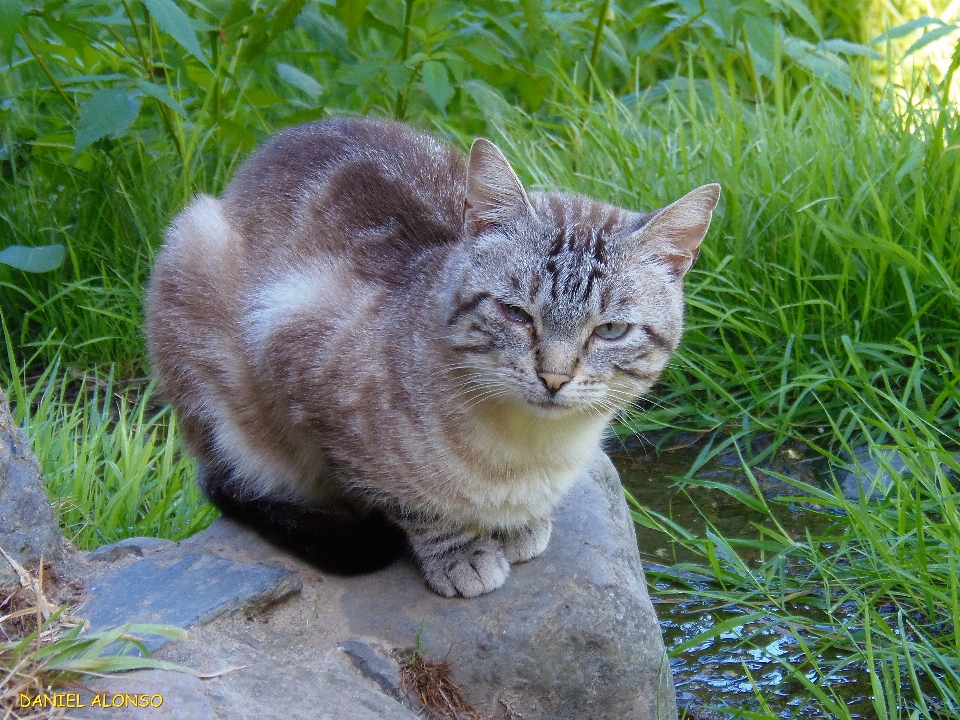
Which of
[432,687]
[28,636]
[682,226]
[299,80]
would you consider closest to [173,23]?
[299,80]

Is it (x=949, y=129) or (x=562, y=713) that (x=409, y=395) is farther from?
(x=949, y=129)

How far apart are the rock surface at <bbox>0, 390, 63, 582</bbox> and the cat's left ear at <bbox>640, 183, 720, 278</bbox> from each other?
1.54 metres

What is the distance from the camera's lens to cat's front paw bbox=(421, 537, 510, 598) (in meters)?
2.66

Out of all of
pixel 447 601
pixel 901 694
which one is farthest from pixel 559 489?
pixel 901 694

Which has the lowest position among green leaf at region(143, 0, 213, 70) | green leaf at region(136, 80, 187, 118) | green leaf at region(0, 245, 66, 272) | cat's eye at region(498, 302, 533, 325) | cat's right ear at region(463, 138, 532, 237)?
green leaf at region(0, 245, 66, 272)

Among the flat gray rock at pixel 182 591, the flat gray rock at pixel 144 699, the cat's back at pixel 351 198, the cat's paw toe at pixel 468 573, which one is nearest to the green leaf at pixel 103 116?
the cat's back at pixel 351 198

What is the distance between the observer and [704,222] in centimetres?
261

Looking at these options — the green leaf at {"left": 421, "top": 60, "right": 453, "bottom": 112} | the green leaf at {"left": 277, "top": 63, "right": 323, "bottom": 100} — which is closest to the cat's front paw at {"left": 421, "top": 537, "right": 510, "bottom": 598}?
the green leaf at {"left": 421, "top": 60, "right": 453, "bottom": 112}

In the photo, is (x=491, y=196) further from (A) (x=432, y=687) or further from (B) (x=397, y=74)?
(B) (x=397, y=74)

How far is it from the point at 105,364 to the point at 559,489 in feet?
7.80

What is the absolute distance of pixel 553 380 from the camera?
2.37 meters

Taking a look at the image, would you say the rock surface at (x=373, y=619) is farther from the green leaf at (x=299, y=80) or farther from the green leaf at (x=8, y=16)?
the green leaf at (x=299, y=80)

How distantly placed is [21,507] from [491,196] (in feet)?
4.31

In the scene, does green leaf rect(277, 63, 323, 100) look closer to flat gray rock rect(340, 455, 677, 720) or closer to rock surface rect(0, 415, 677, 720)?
rock surface rect(0, 415, 677, 720)
